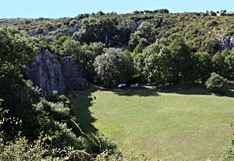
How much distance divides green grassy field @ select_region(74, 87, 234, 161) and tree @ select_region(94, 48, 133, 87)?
5382 millimetres

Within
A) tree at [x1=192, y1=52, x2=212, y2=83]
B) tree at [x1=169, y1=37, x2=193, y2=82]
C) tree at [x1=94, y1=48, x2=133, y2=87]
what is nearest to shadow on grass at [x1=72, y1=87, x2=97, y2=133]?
tree at [x1=94, y1=48, x2=133, y2=87]

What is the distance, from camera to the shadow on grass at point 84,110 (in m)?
23.3

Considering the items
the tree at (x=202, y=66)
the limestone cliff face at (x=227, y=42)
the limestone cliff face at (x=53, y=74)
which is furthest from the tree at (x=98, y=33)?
the tree at (x=202, y=66)

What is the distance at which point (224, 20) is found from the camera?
76.4 m

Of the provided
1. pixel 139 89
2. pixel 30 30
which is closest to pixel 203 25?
pixel 139 89

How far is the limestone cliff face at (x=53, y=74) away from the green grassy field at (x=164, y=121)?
223 inches

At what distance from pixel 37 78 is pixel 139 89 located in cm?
2294

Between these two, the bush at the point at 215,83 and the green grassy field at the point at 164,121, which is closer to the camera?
the green grassy field at the point at 164,121

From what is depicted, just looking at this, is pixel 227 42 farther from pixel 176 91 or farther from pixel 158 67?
pixel 176 91

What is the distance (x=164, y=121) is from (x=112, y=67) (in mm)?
21640

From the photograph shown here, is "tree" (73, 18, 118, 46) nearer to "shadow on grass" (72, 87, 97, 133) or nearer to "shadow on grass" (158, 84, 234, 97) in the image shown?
"shadow on grass" (72, 87, 97, 133)

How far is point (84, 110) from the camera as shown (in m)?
30.2

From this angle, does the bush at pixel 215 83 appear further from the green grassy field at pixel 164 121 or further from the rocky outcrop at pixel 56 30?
the rocky outcrop at pixel 56 30

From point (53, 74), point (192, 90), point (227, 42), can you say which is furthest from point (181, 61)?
point (53, 74)
